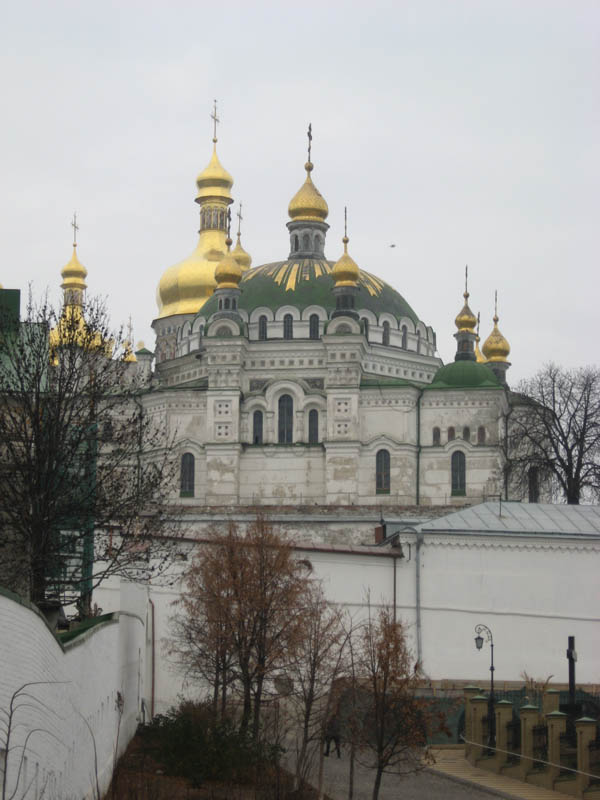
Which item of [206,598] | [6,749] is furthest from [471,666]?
[6,749]

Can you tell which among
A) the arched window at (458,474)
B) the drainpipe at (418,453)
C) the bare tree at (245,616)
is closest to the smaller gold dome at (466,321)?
the drainpipe at (418,453)

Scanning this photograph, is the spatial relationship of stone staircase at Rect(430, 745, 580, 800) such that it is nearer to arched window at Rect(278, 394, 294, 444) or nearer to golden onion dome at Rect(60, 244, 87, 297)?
arched window at Rect(278, 394, 294, 444)

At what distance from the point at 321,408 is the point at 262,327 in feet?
17.6

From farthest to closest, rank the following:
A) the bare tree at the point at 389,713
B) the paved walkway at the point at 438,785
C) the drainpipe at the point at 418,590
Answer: the drainpipe at the point at 418,590, the paved walkway at the point at 438,785, the bare tree at the point at 389,713

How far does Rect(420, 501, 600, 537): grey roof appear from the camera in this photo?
3212cm

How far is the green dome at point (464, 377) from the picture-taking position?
5338cm

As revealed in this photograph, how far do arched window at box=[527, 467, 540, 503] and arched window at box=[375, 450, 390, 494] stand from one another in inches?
212

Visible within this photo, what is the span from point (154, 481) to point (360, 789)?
5.82 meters

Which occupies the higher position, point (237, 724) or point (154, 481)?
point (154, 481)

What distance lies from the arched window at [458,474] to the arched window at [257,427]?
706 cm

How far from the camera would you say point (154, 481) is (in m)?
23.7

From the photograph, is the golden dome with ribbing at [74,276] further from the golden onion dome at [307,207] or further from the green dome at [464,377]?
the green dome at [464,377]

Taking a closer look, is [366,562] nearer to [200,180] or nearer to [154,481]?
[154,481]

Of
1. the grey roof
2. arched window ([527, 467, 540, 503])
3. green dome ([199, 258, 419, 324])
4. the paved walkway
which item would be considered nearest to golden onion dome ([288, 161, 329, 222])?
green dome ([199, 258, 419, 324])
